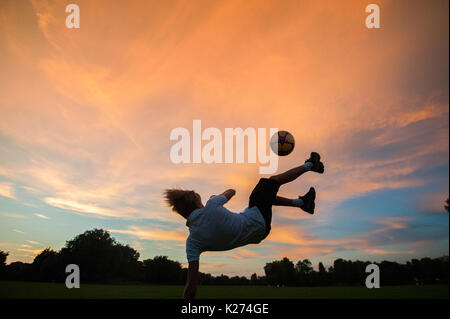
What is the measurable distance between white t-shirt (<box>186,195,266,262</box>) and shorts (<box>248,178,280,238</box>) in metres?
0.44

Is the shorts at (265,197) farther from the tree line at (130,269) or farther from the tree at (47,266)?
the tree at (47,266)

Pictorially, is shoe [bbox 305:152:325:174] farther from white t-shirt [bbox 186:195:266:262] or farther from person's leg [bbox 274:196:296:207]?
white t-shirt [bbox 186:195:266:262]

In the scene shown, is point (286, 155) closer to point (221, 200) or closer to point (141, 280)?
point (221, 200)

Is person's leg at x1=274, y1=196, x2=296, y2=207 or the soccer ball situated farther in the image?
the soccer ball

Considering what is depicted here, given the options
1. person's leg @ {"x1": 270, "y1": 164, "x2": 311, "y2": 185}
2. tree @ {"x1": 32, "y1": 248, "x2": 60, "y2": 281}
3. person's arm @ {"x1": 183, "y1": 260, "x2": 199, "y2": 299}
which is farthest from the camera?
tree @ {"x1": 32, "y1": 248, "x2": 60, "y2": 281}

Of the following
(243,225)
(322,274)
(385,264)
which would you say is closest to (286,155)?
Answer: (243,225)

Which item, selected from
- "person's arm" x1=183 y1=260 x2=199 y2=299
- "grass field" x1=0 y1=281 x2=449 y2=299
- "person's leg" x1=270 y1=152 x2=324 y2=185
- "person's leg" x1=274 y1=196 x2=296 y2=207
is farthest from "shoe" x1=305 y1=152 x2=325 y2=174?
"grass field" x1=0 y1=281 x2=449 y2=299

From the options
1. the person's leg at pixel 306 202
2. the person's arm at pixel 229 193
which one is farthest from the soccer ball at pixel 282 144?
the person's arm at pixel 229 193

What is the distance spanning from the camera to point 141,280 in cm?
5212

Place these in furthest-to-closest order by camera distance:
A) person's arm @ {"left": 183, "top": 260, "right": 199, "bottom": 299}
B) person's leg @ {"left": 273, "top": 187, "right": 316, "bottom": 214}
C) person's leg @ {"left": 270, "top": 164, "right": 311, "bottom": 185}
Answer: person's leg @ {"left": 273, "top": 187, "right": 316, "bottom": 214}, person's leg @ {"left": 270, "top": 164, "right": 311, "bottom": 185}, person's arm @ {"left": 183, "top": 260, "right": 199, "bottom": 299}

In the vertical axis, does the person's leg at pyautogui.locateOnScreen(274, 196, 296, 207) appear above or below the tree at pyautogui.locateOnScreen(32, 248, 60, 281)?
above

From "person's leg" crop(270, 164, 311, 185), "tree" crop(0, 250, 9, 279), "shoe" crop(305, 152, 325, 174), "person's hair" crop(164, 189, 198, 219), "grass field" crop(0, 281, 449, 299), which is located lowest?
"tree" crop(0, 250, 9, 279)

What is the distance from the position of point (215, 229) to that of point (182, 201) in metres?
0.75

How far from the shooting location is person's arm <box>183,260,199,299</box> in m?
4.37
